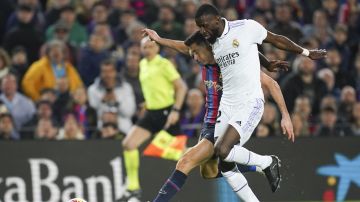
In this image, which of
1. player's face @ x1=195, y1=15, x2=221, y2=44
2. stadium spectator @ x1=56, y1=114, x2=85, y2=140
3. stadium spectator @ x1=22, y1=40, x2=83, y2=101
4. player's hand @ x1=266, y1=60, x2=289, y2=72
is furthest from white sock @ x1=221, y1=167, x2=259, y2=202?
stadium spectator @ x1=22, y1=40, x2=83, y2=101

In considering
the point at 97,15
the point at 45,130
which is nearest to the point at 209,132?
the point at 45,130

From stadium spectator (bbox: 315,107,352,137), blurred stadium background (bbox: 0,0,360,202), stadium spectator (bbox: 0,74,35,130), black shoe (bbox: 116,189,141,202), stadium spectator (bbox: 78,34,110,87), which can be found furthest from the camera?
stadium spectator (bbox: 78,34,110,87)

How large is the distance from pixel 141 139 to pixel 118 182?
0.65 m

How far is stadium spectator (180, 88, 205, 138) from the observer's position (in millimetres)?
16766

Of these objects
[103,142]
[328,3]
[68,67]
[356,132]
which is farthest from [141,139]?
[328,3]

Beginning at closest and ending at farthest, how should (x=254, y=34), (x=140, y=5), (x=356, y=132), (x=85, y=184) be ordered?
(x=254, y=34) → (x=85, y=184) → (x=356, y=132) → (x=140, y=5)

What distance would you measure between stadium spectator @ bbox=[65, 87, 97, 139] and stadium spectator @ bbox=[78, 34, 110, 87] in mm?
952

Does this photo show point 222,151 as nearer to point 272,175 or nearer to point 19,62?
point 272,175

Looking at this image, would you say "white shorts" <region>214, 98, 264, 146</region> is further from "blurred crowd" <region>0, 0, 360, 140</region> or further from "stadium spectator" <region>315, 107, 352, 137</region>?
"stadium spectator" <region>315, 107, 352, 137</region>

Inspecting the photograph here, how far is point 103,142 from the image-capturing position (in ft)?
Result: 50.2

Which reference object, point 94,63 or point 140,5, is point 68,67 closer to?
point 94,63

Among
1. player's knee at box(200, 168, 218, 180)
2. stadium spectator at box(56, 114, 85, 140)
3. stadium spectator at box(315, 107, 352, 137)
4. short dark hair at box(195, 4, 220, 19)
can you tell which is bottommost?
stadium spectator at box(315, 107, 352, 137)

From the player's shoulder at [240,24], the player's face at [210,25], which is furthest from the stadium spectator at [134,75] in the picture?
the player's face at [210,25]

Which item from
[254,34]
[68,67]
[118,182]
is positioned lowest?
[118,182]
